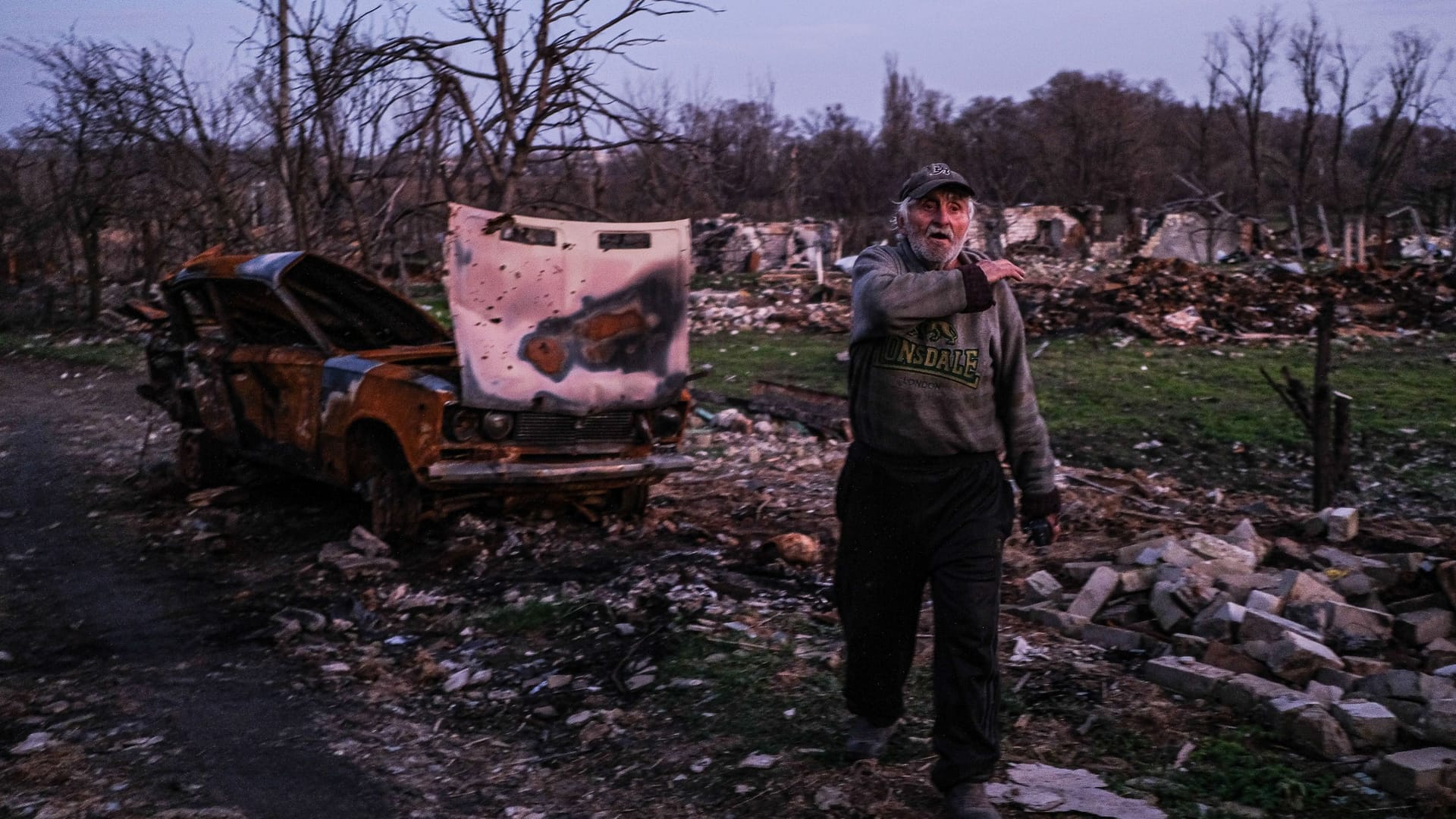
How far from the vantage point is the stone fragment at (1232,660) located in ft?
14.7

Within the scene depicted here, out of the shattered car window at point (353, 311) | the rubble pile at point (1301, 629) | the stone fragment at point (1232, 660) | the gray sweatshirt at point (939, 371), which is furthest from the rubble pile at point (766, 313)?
the gray sweatshirt at point (939, 371)

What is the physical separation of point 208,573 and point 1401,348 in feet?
50.5

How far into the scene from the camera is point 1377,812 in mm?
3439

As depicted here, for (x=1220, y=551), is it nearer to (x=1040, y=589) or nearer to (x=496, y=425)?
(x=1040, y=589)

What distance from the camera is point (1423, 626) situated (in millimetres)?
4883

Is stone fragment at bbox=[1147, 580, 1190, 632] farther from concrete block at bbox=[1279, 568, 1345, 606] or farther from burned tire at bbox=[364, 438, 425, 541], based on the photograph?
burned tire at bbox=[364, 438, 425, 541]

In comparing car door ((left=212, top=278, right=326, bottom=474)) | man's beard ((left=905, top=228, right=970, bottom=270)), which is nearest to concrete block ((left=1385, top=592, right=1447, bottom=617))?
man's beard ((left=905, top=228, right=970, bottom=270))

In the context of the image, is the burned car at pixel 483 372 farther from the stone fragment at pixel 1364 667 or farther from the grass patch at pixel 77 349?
the grass patch at pixel 77 349

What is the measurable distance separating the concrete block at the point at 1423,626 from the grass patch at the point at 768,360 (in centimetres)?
851

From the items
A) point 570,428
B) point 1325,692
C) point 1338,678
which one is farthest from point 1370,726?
point 570,428

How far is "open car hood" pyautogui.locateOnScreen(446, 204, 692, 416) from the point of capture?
661 cm

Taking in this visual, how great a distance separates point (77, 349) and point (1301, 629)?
21.1 m

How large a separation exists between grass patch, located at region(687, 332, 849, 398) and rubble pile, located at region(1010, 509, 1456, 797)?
7663mm

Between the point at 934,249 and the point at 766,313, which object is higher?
the point at 934,249
